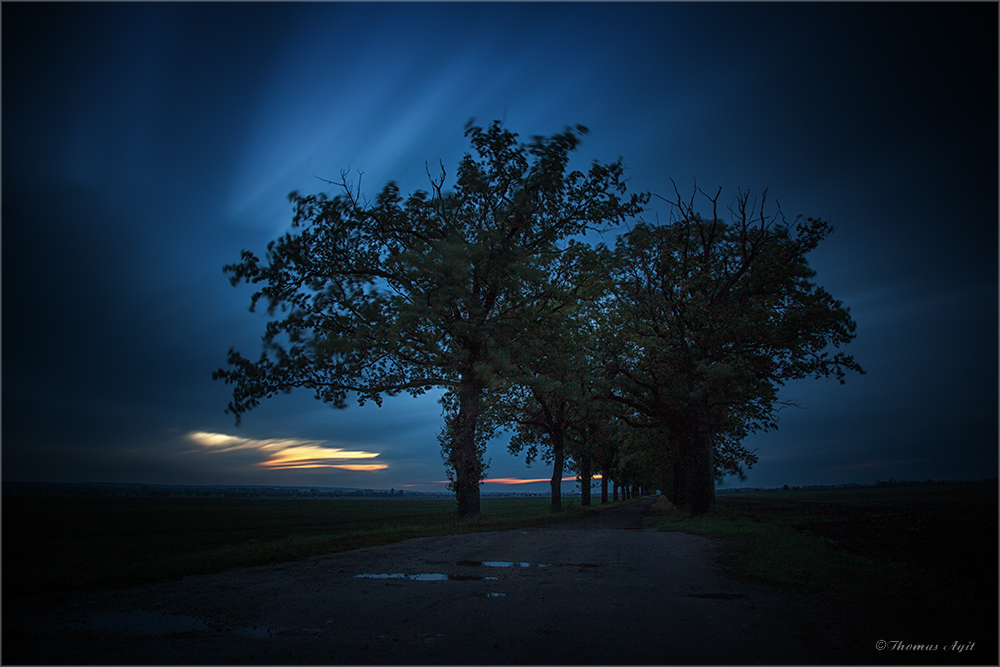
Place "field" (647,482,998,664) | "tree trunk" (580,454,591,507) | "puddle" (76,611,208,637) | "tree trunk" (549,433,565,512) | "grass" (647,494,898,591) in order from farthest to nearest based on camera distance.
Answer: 1. "tree trunk" (580,454,591,507)
2. "tree trunk" (549,433,565,512)
3. "grass" (647,494,898,591)
4. "puddle" (76,611,208,637)
5. "field" (647,482,998,664)

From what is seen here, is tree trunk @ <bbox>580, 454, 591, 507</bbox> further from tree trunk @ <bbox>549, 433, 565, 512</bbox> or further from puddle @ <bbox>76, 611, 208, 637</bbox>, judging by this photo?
puddle @ <bbox>76, 611, 208, 637</bbox>

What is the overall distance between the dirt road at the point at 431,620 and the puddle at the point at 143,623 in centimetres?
2

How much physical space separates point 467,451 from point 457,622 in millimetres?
14404

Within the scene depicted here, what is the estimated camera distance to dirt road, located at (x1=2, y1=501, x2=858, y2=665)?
438 cm

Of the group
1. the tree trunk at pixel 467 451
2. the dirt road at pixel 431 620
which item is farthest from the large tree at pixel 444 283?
the dirt road at pixel 431 620

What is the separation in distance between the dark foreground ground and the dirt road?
0.02 m

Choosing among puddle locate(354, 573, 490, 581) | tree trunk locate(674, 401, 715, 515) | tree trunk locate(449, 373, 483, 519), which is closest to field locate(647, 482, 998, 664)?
puddle locate(354, 573, 490, 581)

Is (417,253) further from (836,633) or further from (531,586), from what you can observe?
(836,633)

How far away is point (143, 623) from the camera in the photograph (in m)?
5.34

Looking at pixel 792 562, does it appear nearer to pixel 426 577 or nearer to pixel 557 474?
pixel 426 577

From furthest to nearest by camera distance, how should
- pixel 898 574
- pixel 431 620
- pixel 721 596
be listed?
1. pixel 898 574
2. pixel 721 596
3. pixel 431 620

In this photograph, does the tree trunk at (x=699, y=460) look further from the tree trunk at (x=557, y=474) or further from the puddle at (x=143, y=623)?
the puddle at (x=143, y=623)

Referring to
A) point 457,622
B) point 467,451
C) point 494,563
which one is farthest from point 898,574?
point 467,451

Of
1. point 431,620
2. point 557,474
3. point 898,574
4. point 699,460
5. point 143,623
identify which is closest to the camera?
point 143,623
